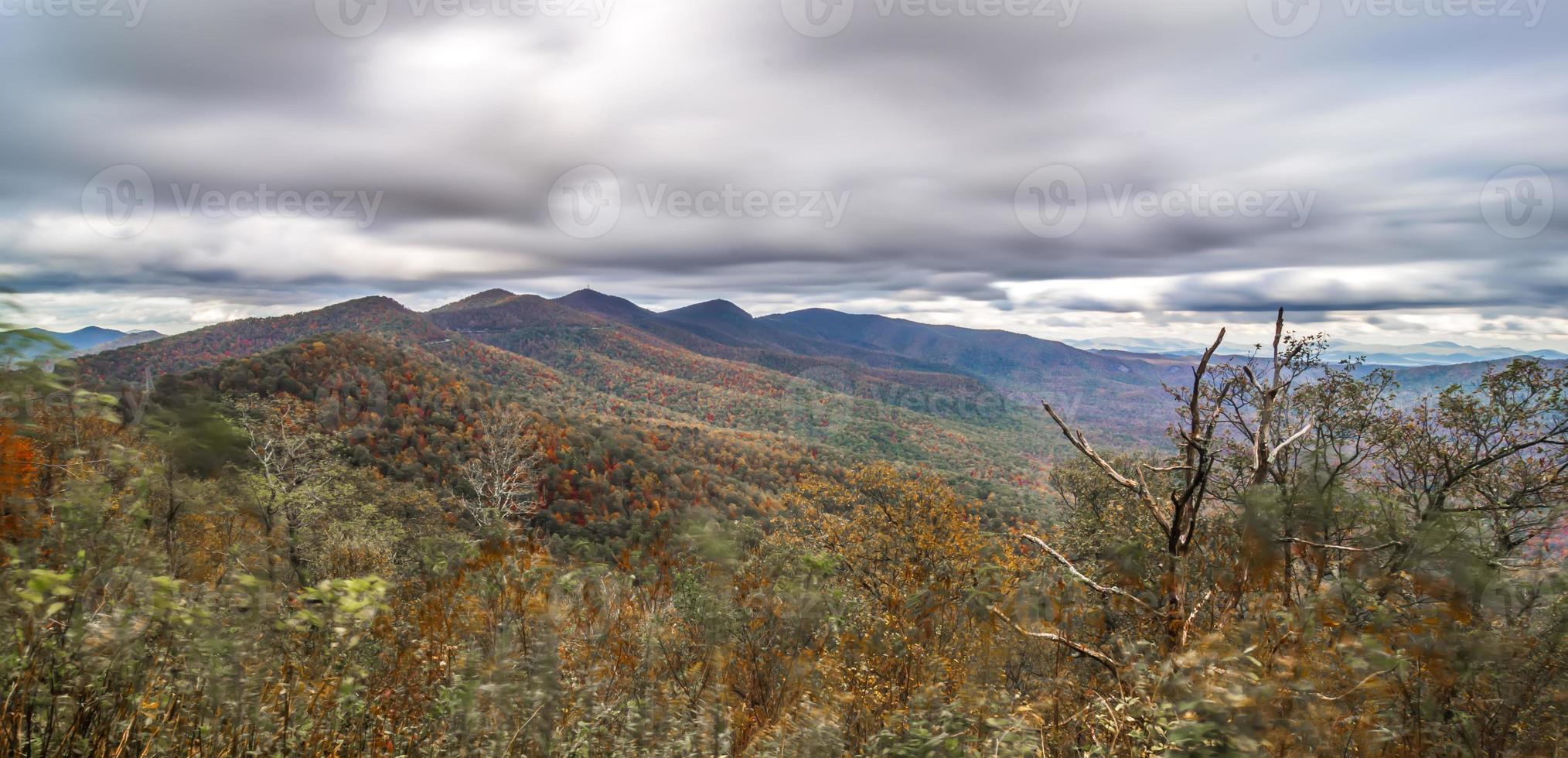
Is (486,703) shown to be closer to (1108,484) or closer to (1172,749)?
(1172,749)

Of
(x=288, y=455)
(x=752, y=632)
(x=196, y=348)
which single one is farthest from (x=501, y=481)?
(x=196, y=348)

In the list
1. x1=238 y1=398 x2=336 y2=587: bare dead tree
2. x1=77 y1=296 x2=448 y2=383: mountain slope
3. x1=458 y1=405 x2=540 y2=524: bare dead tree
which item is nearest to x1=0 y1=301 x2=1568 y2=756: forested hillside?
x1=238 y1=398 x2=336 y2=587: bare dead tree

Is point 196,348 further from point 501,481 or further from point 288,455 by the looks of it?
point 288,455

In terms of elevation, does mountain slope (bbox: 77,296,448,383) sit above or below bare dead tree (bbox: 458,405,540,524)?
above

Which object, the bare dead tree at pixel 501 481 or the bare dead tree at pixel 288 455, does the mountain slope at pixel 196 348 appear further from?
the bare dead tree at pixel 288 455

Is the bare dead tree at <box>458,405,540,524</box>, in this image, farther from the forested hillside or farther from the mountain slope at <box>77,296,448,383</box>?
the mountain slope at <box>77,296,448,383</box>

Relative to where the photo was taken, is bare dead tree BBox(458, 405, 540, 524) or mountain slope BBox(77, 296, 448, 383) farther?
mountain slope BBox(77, 296, 448, 383)

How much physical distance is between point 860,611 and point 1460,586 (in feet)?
15.0

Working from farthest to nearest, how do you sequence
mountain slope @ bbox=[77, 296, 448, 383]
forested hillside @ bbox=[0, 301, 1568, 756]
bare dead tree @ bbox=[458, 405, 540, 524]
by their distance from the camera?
mountain slope @ bbox=[77, 296, 448, 383]
bare dead tree @ bbox=[458, 405, 540, 524]
forested hillside @ bbox=[0, 301, 1568, 756]

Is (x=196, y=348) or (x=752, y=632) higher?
(x=196, y=348)

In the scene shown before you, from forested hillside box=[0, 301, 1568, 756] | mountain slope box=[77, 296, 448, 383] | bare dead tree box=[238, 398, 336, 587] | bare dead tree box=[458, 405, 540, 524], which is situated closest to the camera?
forested hillside box=[0, 301, 1568, 756]

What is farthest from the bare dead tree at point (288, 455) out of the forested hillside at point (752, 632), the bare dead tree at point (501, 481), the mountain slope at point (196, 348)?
the mountain slope at point (196, 348)

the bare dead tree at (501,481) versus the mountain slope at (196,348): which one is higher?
the mountain slope at (196,348)

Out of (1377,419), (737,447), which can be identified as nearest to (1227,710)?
(1377,419)
